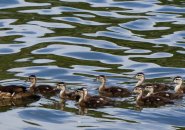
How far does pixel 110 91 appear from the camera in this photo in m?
18.7

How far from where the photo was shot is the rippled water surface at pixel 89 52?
17062mm

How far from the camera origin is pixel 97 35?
24672 mm

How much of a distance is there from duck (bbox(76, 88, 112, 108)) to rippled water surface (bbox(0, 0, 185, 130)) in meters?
0.16

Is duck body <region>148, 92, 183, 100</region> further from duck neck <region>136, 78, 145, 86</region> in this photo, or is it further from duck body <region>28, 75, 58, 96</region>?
duck body <region>28, 75, 58, 96</region>

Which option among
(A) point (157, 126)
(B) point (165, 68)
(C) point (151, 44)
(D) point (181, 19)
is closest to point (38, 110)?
(A) point (157, 126)

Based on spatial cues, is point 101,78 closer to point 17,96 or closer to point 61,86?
point 61,86

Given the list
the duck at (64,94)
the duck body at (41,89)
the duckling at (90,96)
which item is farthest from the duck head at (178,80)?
the duck body at (41,89)

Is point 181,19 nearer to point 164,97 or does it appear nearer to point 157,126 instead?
point 164,97

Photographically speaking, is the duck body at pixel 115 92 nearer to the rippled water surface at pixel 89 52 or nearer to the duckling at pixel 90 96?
the rippled water surface at pixel 89 52

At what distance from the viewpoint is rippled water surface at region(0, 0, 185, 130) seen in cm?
1706

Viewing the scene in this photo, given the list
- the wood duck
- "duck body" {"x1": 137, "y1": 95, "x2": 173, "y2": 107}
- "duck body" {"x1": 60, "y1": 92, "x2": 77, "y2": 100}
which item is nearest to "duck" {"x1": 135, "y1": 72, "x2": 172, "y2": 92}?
"duck body" {"x1": 137, "y1": 95, "x2": 173, "y2": 107}

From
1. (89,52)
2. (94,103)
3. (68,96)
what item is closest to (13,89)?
(68,96)

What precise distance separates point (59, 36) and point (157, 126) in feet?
27.8

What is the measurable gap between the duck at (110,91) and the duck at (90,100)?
49 cm
